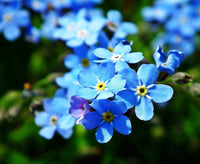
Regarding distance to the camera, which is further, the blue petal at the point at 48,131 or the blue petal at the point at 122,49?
→ the blue petal at the point at 48,131

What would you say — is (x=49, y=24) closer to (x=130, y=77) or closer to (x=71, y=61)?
(x=71, y=61)

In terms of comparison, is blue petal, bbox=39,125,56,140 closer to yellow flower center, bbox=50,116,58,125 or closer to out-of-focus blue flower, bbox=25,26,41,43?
yellow flower center, bbox=50,116,58,125

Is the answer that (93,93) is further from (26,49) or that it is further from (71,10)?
(26,49)

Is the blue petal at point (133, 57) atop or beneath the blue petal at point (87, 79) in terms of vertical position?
atop

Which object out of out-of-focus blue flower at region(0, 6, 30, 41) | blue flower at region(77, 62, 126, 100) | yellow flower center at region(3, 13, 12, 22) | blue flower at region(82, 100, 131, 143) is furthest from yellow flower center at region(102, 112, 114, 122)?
yellow flower center at region(3, 13, 12, 22)

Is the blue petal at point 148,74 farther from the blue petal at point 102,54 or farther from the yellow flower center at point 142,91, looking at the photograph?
the blue petal at point 102,54

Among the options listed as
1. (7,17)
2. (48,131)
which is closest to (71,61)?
(48,131)

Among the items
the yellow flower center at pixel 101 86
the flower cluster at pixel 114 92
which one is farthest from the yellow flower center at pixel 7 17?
the yellow flower center at pixel 101 86
